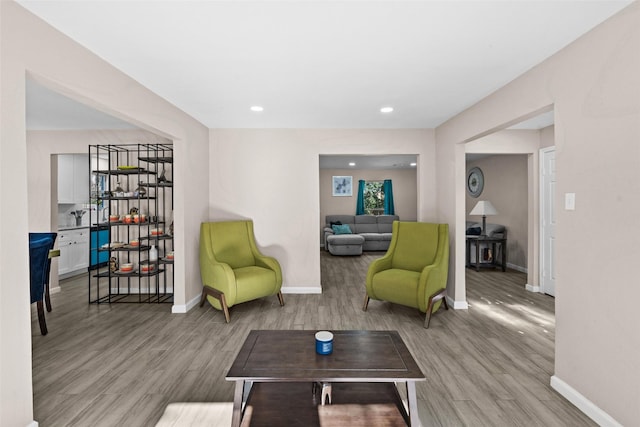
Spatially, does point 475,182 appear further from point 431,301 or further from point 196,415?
point 196,415

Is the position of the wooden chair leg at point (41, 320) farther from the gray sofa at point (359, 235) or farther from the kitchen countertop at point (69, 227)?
the gray sofa at point (359, 235)

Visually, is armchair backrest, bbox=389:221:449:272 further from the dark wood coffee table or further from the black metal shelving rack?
the black metal shelving rack

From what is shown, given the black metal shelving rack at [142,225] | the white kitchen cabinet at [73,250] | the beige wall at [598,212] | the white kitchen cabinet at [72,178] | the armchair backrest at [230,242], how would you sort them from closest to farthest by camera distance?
1. the beige wall at [598,212]
2. the armchair backrest at [230,242]
3. the black metal shelving rack at [142,225]
4. the white kitchen cabinet at [73,250]
5. the white kitchen cabinet at [72,178]

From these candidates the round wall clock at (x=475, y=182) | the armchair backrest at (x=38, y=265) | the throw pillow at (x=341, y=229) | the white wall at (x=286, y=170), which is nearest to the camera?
the armchair backrest at (x=38, y=265)

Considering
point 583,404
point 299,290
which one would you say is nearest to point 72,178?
point 299,290

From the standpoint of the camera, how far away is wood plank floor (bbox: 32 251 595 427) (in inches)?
76.4

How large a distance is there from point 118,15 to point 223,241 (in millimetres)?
2606

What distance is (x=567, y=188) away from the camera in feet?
6.81

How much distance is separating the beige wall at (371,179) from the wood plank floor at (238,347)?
501cm

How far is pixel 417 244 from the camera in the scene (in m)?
3.82

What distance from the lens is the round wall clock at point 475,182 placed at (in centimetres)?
686

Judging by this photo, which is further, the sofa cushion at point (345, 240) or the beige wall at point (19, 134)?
the sofa cushion at point (345, 240)

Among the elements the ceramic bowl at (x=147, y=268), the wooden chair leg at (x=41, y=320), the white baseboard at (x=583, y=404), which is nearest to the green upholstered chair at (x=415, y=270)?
the white baseboard at (x=583, y=404)

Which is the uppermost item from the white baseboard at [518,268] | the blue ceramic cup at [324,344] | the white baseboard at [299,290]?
the blue ceramic cup at [324,344]
